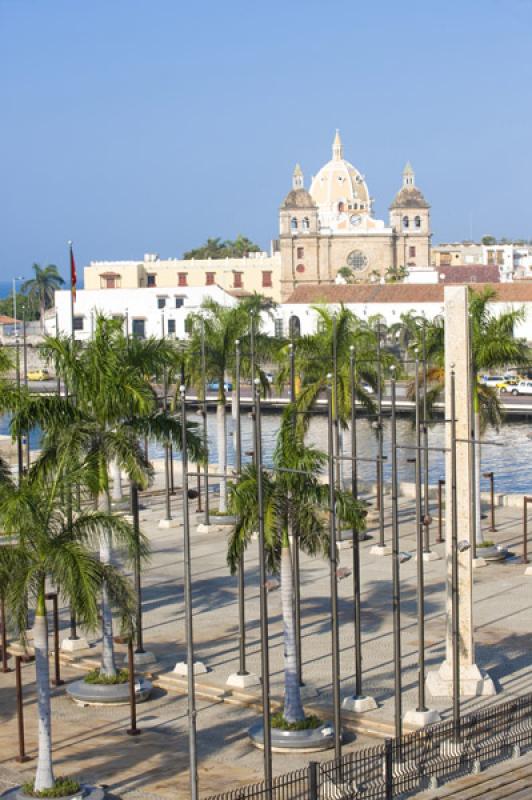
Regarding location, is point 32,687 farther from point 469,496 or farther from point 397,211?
point 397,211


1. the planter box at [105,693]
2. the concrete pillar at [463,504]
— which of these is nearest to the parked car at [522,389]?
the concrete pillar at [463,504]

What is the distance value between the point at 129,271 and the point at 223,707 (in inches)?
5583

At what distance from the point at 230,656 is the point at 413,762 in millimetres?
8298

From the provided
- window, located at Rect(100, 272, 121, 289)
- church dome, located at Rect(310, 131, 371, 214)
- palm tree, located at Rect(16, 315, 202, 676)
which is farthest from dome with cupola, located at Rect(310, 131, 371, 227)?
palm tree, located at Rect(16, 315, 202, 676)

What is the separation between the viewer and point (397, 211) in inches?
7407

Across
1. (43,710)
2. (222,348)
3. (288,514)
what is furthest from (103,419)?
(222,348)

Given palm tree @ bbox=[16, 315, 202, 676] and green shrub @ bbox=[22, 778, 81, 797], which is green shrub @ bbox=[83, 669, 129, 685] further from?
green shrub @ bbox=[22, 778, 81, 797]

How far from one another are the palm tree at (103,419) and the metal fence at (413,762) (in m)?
7.04

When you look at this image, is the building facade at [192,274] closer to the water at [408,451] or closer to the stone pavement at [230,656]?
the water at [408,451]

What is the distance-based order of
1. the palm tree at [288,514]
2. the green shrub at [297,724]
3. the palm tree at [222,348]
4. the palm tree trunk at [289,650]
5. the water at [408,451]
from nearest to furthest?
the palm tree at [288,514] → the green shrub at [297,724] → the palm tree trunk at [289,650] → the palm tree at [222,348] → the water at [408,451]

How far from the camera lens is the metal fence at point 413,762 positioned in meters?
21.6

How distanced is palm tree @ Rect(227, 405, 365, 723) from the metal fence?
2.19m

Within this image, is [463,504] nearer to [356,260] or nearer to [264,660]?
[264,660]

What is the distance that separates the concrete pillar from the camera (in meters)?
27.7
